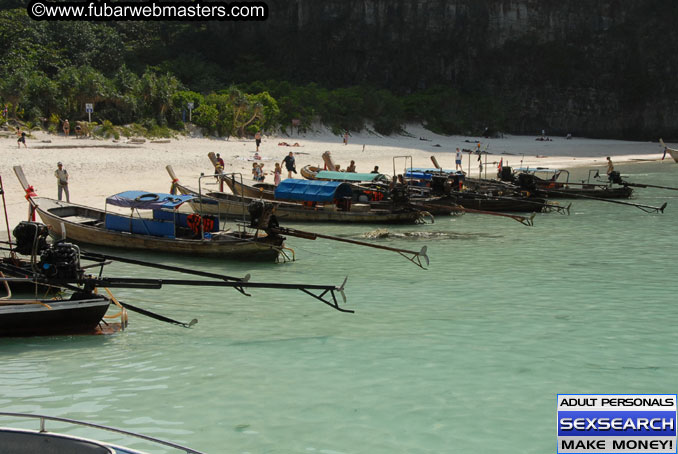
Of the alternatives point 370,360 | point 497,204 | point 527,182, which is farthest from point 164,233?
point 527,182

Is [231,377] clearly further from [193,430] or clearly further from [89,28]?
[89,28]

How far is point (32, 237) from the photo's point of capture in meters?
12.0

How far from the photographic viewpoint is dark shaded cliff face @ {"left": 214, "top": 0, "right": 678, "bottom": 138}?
3022 inches

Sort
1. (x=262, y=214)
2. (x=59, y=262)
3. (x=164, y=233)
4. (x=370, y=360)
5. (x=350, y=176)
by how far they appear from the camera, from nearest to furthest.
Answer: (x=370, y=360) → (x=59, y=262) → (x=262, y=214) → (x=164, y=233) → (x=350, y=176)

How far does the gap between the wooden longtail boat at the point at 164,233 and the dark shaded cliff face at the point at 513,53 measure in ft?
193

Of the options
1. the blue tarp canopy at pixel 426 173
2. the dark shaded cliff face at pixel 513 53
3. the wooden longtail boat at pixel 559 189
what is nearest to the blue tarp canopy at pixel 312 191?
the blue tarp canopy at pixel 426 173

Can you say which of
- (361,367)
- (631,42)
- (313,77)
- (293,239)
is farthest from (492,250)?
(631,42)

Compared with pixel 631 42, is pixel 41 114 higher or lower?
lower

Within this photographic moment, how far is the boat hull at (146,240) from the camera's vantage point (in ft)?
58.3

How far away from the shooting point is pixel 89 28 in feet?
Answer: 200

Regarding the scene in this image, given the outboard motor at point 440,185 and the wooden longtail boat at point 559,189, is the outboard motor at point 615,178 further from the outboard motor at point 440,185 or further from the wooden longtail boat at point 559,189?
the outboard motor at point 440,185

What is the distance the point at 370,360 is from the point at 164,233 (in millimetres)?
9522

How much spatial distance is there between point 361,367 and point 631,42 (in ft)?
252

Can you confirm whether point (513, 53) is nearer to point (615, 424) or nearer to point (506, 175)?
point (506, 175)
